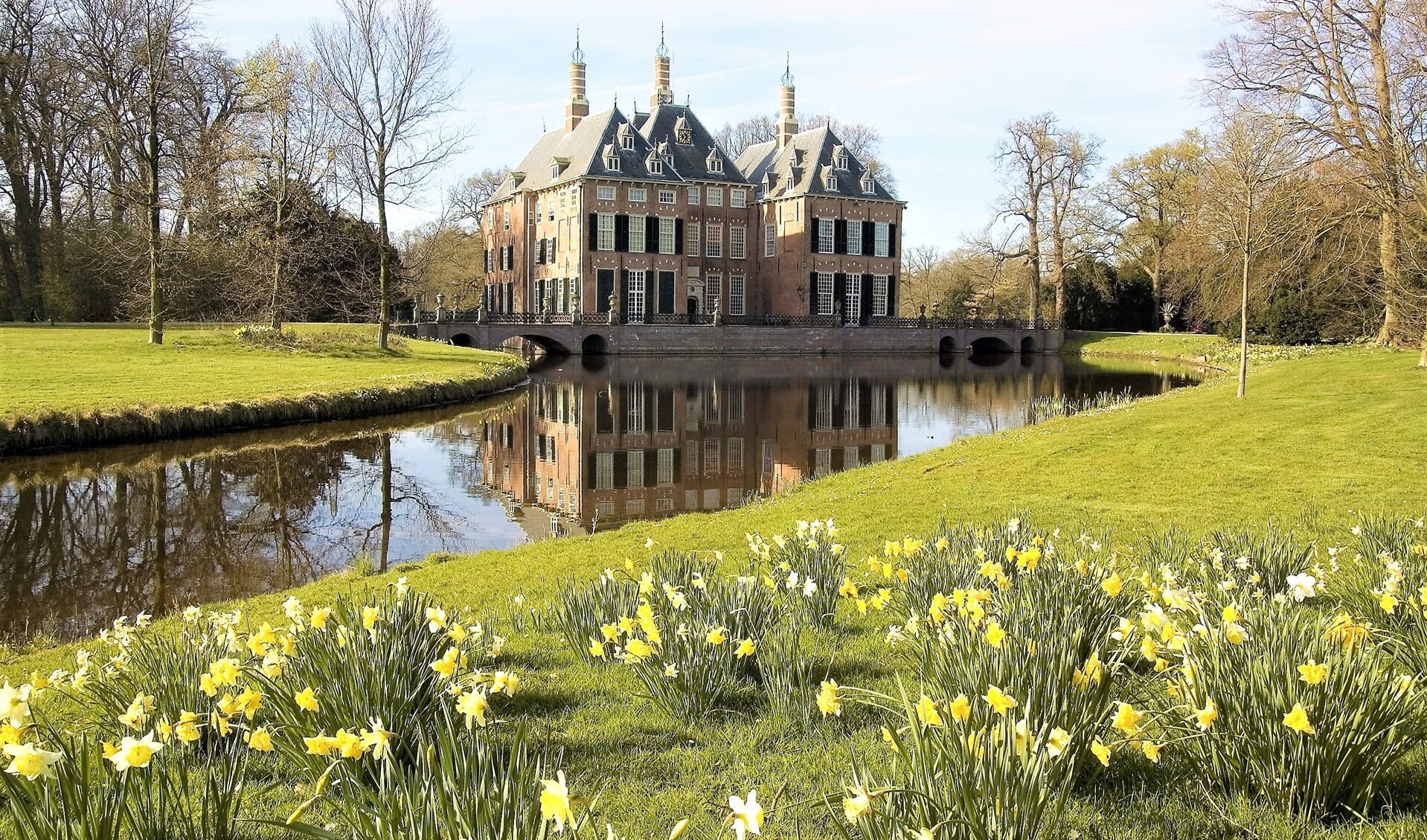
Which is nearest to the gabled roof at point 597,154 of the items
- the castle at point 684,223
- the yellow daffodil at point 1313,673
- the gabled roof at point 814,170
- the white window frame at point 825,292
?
the castle at point 684,223

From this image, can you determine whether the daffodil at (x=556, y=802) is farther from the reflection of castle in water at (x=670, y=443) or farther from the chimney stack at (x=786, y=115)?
the chimney stack at (x=786, y=115)

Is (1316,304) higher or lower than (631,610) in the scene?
higher

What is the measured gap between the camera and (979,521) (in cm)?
827

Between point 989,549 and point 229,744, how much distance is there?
3555 mm

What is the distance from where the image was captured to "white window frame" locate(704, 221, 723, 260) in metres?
48.3

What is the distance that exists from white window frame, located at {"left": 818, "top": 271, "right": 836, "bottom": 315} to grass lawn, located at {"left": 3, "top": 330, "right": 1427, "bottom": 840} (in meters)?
28.1

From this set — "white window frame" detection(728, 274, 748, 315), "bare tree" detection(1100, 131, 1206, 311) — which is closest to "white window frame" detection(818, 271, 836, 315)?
"white window frame" detection(728, 274, 748, 315)

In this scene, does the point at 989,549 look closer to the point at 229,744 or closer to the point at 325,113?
the point at 229,744

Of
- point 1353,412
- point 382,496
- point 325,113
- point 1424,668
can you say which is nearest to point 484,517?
point 382,496

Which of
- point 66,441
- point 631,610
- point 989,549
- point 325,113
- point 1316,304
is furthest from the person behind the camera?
point 1316,304

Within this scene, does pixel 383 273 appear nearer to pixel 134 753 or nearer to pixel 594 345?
pixel 594 345

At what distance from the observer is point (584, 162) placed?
1735 inches

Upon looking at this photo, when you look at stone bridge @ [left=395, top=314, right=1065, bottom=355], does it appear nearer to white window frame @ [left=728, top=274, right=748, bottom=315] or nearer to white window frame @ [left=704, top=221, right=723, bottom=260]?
white window frame @ [left=728, top=274, right=748, bottom=315]

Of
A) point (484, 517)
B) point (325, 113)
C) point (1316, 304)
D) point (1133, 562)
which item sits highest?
point (325, 113)
